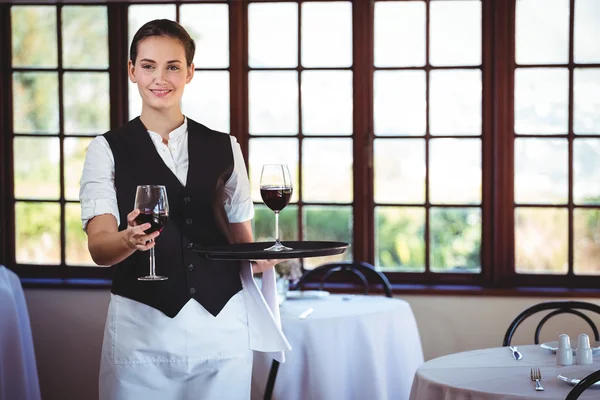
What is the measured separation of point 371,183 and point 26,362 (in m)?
1.82

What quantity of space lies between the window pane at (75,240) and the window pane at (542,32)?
7.72 feet

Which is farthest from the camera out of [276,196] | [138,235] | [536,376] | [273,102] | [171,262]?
[273,102]

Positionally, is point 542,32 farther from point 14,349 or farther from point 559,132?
point 14,349

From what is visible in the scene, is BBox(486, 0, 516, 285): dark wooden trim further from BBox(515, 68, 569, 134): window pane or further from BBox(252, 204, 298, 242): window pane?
BBox(252, 204, 298, 242): window pane

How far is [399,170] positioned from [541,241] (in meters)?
0.77

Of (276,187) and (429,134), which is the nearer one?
(276,187)

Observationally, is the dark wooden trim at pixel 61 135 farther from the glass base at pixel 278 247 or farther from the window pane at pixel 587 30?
the glass base at pixel 278 247

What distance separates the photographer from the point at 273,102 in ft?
13.9

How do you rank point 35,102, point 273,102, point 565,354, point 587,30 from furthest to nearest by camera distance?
point 35,102 → point 273,102 → point 587,30 → point 565,354

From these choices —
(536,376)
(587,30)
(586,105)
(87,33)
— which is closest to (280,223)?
(87,33)

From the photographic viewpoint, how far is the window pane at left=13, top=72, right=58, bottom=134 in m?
4.32

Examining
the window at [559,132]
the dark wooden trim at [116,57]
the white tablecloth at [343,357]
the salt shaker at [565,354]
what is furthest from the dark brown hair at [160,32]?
the window at [559,132]

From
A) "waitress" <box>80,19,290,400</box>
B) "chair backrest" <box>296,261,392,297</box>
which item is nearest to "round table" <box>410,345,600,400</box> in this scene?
"waitress" <box>80,19,290,400</box>

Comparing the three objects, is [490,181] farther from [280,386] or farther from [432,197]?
[280,386]
